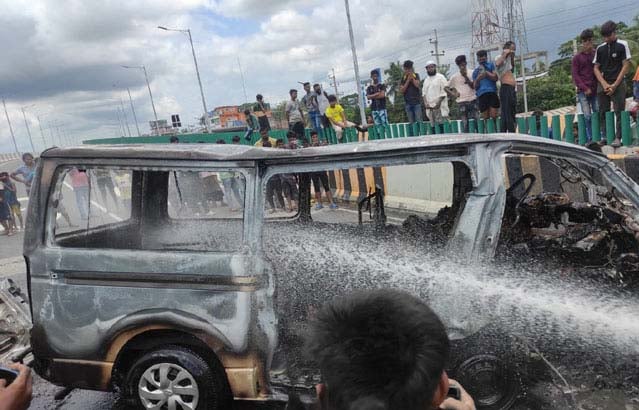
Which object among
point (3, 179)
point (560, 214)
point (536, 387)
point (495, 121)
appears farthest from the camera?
point (3, 179)

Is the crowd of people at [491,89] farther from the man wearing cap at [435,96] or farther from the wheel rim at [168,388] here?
the wheel rim at [168,388]

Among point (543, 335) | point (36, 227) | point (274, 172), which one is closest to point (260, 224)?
point (274, 172)

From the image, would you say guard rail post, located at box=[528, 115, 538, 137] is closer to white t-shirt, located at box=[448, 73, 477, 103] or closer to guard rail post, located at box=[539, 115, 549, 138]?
guard rail post, located at box=[539, 115, 549, 138]

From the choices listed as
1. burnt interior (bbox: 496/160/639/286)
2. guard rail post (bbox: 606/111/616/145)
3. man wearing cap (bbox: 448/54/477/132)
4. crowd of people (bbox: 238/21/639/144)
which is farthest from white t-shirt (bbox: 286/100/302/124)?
burnt interior (bbox: 496/160/639/286)

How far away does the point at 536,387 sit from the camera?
3090mm

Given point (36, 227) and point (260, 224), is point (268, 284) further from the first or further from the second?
point (36, 227)

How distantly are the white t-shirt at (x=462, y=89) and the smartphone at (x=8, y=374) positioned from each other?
9.21 metres

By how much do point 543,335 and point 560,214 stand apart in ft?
4.46

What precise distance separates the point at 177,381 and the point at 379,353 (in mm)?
2213

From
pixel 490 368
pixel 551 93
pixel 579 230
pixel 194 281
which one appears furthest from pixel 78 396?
pixel 551 93

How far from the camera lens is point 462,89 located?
9742mm

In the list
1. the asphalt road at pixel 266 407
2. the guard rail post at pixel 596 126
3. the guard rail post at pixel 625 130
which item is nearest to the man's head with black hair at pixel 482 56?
the guard rail post at pixel 596 126

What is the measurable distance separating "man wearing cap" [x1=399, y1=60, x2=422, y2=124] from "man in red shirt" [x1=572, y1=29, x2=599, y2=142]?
11.4 feet

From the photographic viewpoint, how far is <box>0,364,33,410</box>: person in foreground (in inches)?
67.2
